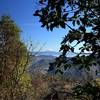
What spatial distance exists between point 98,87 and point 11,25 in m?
38.7

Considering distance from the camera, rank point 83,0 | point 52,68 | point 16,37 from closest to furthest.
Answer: point 83,0, point 52,68, point 16,37

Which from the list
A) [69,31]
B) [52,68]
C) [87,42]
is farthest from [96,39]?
[52,68]

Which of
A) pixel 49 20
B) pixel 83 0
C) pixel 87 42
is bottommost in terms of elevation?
pixel 87 42

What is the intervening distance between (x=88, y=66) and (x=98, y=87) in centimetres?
50

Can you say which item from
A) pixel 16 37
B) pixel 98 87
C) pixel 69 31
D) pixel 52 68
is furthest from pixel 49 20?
pixel 16 37

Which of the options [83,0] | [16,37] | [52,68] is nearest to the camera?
[83,0]

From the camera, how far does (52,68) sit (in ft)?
16.4

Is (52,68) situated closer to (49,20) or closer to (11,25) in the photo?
(49,20)

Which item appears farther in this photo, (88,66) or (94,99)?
(88,66)

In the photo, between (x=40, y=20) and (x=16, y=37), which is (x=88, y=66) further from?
(x=16, y=37)

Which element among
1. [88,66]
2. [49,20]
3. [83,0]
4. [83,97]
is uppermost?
[83,0]

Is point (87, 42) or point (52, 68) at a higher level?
point (87, 42)

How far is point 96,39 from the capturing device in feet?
15.6

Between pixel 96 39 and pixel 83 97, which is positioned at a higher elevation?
pixel 96 39
